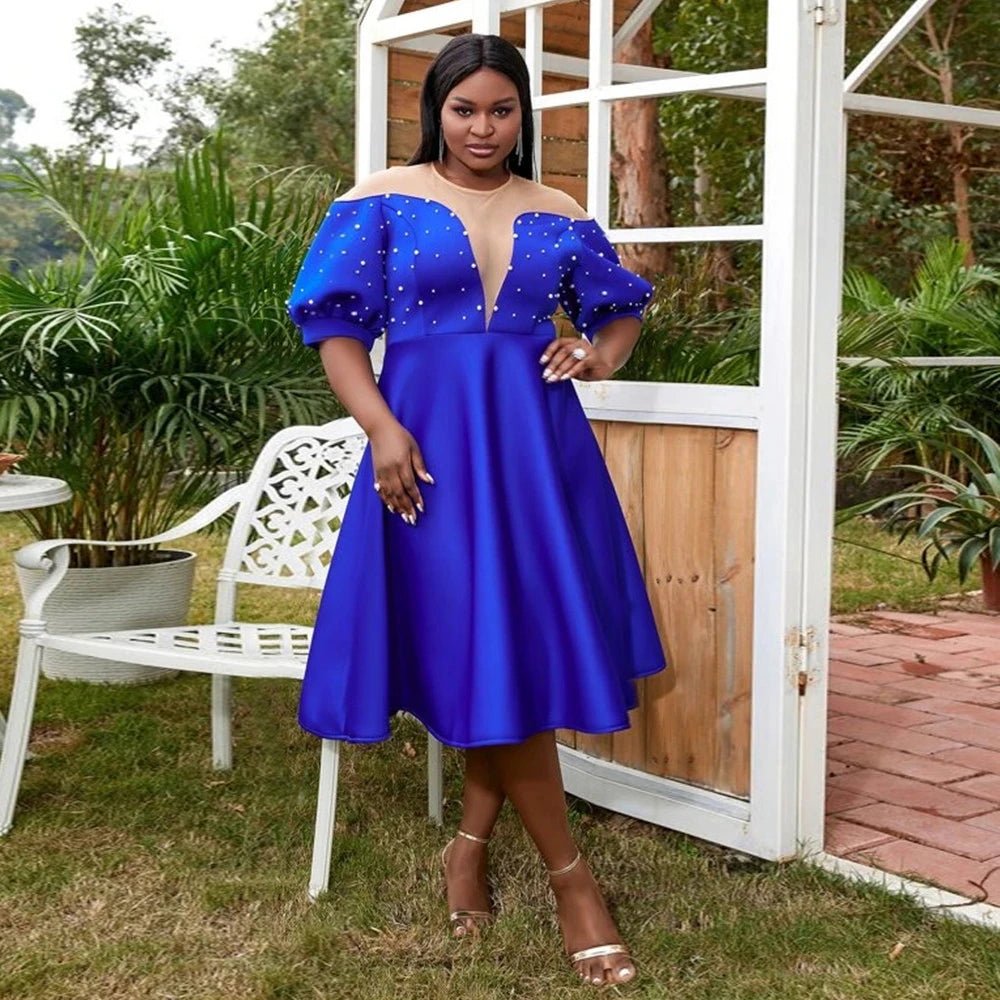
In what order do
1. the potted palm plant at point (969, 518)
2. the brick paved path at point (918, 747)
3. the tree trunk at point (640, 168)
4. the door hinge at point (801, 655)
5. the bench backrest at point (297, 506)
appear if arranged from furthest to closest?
1. the tree trunk at point (640, 168)
2. the potted palm plant at point (969, 518)
3. the bench backrest at point (297, 506)
4. the brick paved path at point (918, 747)
5. the door hinge at point (801, 655)

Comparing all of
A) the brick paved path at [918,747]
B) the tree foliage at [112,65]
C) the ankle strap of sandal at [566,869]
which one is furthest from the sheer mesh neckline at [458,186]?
the tree foliage at [112,65]

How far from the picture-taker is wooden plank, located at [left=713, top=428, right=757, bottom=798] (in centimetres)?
320

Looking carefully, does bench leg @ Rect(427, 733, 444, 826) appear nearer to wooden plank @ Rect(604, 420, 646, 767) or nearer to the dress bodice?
wooden plank @ Rect(604, 420, 646, 767)

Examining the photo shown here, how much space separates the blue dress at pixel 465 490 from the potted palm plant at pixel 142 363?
5.88ft

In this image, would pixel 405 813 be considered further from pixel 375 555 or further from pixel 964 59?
pixel 964 59

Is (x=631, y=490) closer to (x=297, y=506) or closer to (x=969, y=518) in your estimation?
(x=297, y=506)

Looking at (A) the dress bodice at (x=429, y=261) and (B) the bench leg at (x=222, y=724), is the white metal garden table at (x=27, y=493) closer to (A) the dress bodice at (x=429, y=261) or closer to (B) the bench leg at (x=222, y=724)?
(B) the bench leg at (x=222, y=724)

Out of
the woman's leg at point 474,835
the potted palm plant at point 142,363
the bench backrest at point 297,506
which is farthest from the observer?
the potted palm plant at point 142,363

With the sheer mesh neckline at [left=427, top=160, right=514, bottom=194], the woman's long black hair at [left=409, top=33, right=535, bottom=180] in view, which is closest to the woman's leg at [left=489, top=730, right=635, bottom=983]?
the sheer mesh neckline at [left=427, top=160, right=514, bottom=194]

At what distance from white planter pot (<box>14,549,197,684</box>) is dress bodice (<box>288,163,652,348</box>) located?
2.36 m

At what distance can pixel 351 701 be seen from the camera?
8.80ft

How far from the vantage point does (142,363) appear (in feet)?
15.0

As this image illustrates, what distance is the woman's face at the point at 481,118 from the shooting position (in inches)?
100

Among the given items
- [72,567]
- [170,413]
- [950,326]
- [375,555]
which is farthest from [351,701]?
[950,326]
